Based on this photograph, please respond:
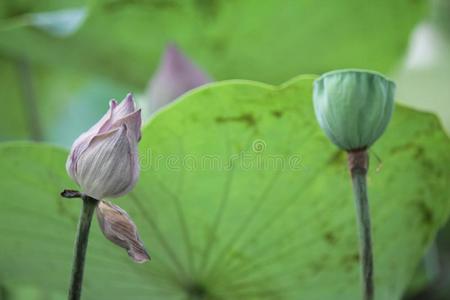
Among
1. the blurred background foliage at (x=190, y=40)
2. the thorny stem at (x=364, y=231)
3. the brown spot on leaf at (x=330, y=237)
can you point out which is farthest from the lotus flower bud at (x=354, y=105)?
the blurred background foliage at (x=190, y=40)

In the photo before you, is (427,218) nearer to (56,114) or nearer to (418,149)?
(418,149)

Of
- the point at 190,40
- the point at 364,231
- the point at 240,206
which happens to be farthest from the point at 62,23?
the point at 364,231

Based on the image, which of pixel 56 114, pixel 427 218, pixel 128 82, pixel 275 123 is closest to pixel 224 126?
pixel 275 123

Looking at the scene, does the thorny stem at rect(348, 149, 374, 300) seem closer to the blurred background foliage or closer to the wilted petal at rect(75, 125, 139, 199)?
the wilted petal at rect(75, 125, 139, 199)

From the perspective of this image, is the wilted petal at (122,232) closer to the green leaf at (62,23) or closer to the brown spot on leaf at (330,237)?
the brown spot on leaf at (330,237)

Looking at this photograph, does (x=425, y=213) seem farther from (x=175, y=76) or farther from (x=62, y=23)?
(x=62, y=23)

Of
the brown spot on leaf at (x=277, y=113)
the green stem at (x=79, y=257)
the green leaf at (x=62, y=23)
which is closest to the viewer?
the green stem at (x=79, y=257)

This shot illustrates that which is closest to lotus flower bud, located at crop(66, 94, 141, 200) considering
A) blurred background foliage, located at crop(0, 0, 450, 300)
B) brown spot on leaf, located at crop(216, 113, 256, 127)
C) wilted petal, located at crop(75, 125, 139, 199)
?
wilted petal, located at crop(75, 125, 139, 199)
